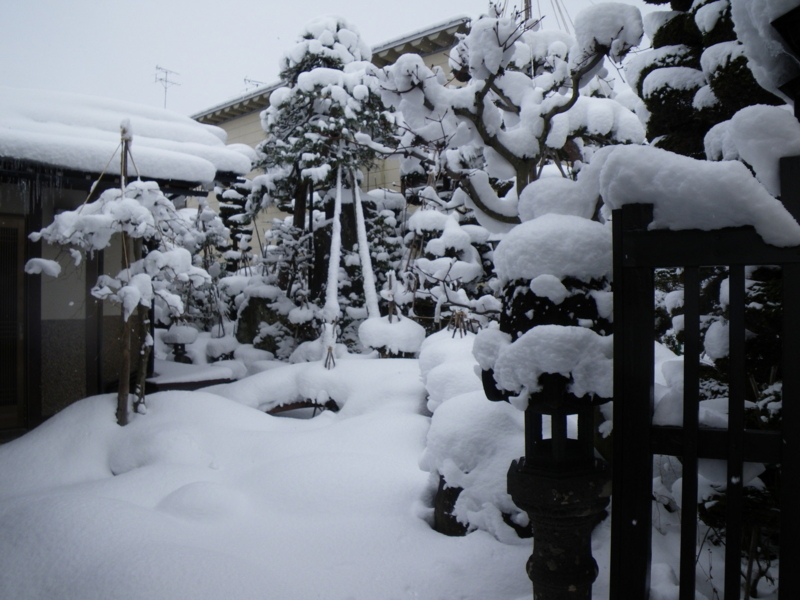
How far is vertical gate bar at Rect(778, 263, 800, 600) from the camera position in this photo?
1.63m

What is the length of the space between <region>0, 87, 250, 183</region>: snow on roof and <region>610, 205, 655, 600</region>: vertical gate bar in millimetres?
5381

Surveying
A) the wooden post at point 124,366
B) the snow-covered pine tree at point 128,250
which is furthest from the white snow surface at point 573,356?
the wooden post at point 124,366

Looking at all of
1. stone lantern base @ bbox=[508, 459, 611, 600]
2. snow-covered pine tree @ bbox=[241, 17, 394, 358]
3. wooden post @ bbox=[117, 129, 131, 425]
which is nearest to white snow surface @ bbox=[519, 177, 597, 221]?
stone lantern base @ bbox=[508, 459, 611, 600]

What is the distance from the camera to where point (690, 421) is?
1756mm

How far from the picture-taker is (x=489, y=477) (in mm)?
3297

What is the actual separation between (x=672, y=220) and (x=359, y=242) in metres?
7.82

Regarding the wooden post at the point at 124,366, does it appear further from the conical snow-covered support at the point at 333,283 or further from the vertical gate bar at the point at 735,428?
the vertical gate bar at the point at 735,428

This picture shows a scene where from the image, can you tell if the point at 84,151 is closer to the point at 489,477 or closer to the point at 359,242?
the point at 359,242

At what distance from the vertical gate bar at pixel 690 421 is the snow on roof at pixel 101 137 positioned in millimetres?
5560

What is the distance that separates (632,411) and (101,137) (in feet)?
21.6

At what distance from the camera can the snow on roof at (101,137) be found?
5.71m

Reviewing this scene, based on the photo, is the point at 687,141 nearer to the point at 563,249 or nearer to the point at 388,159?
the point at 563,249

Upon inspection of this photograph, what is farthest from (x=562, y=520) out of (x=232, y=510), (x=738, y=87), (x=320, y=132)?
(x=320, y=132)

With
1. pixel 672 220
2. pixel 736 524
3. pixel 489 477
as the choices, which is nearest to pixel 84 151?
pixel 489 477
